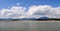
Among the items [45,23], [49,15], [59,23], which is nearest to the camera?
[49,15]

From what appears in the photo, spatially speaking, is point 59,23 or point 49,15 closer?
point 49,15

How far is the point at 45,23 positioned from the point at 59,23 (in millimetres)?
3012

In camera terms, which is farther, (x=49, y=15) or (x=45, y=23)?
(x=45, y=23)

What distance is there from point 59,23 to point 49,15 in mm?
4448

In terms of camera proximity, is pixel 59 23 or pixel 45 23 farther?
pixel 45 23

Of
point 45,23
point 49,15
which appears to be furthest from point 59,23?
point 49,15

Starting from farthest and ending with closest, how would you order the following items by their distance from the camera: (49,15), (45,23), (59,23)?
(45,23) → (59,23) → (49,15)

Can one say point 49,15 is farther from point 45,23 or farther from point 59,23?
point 45,23

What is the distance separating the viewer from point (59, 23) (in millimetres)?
17453

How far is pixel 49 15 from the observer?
13.4 meters
